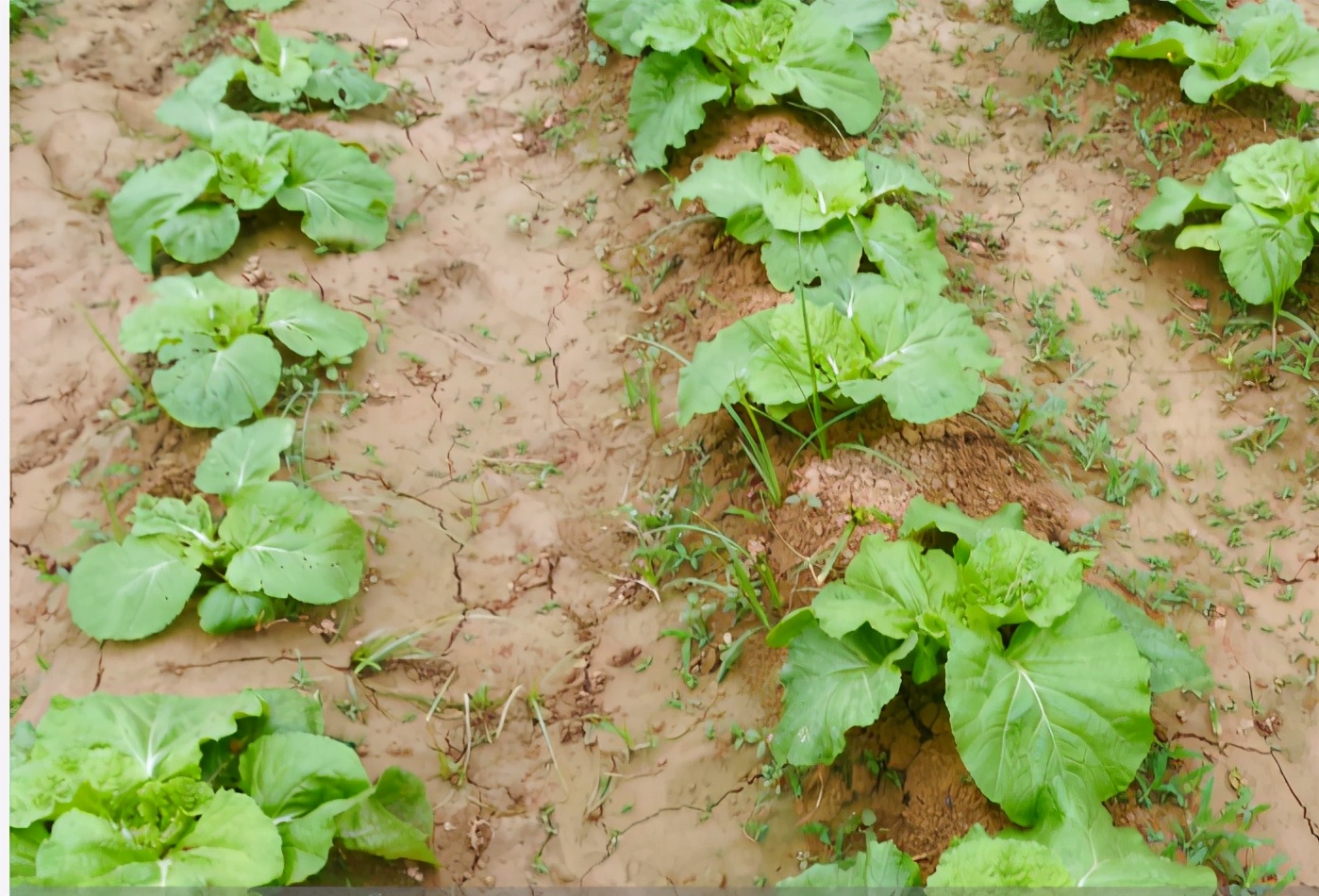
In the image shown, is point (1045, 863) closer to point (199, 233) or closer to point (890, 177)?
point (890, 177)

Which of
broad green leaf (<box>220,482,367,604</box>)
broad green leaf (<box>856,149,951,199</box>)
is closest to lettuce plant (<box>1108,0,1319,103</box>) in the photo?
broad green leaf (<box>856,149,951,199</box>)

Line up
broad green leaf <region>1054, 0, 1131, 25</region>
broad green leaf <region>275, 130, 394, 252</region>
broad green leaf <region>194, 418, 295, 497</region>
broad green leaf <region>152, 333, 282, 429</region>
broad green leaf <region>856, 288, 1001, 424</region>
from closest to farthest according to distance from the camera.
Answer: broad green leaf <region>856, 288, 1001, 424</region>, broad green leaf <region>194, 418, 295, 497</region>, broad green leaf <region>152, 333, 282, 429</region>, broad green leaf <region>275, 130, 394, 252</region>, broad green leaf <region>1054, 0, 1131, 25</region>

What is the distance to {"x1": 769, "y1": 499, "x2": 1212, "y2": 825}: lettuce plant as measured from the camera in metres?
2.13

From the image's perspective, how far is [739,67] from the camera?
3832mm

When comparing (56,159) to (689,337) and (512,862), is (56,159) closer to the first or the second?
(689,337)

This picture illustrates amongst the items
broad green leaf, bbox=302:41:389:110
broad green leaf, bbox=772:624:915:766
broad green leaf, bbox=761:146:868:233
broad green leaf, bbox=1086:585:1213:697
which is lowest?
broad green leaf, bbox=772:624:915:766

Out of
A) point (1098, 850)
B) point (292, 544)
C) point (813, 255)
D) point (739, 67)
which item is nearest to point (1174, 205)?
point (813, 255)

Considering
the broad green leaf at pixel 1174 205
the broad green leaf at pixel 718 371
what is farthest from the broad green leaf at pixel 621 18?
the broad green leaf at pixel 1174 205

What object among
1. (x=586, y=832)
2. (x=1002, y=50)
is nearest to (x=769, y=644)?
(x=586, y=832)

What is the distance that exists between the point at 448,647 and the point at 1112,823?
1.86 metres

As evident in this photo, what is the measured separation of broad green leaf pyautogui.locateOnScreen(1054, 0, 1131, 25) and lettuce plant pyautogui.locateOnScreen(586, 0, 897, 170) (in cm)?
100

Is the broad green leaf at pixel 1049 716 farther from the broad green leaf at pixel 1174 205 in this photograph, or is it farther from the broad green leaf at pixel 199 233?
the broad green leaf at pixel 199 233

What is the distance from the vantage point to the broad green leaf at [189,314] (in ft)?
10.4

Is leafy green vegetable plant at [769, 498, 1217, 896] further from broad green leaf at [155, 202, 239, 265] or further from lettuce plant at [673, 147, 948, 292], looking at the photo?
broad green leaf at [155, 202, 239, 265]
